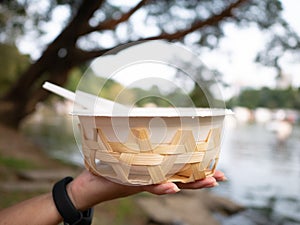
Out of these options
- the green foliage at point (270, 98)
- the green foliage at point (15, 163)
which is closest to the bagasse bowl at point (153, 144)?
the green foliage at point (15, 163)

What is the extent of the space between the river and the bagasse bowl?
1.82 metres

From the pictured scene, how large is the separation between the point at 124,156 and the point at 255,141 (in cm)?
801

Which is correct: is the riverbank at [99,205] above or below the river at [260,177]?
above

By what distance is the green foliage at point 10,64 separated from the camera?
674cm

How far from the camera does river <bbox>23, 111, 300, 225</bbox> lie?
3.67 meters

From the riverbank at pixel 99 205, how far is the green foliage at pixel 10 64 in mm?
3156

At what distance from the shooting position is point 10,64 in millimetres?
7203

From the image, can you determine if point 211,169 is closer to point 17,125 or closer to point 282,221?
point 282,221

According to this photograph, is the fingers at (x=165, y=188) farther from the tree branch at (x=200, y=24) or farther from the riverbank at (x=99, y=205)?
the tree branch at (x=200, y=24)

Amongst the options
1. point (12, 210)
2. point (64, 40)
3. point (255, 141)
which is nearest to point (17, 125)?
point (64, 40)

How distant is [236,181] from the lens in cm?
470

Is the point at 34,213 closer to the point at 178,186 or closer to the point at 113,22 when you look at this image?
the point at 178,186

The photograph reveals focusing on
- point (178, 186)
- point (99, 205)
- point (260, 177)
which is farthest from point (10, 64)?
point (178, 186)

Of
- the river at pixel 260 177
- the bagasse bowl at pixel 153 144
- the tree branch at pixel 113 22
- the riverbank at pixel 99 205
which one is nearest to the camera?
the bagasse bowl at pixel 153 144
